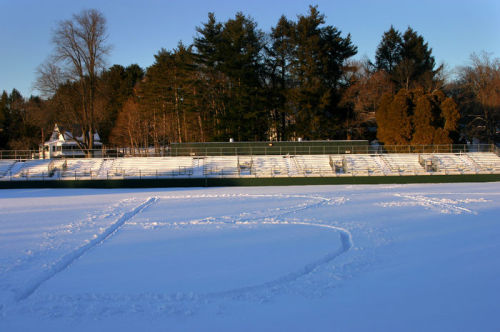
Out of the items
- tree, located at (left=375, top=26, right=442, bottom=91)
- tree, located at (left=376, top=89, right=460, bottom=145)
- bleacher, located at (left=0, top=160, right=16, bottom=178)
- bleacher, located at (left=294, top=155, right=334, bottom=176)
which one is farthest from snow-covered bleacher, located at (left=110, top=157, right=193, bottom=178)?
tree, located at (left=375, top=26, right=442, bottom=91)

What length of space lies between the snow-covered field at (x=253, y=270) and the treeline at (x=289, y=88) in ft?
72.7

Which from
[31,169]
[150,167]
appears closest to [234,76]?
[150,167]

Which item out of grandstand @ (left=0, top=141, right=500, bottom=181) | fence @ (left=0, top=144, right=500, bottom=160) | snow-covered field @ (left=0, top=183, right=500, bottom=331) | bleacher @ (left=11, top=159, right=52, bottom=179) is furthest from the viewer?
fence @ (left=0, top=144, right=500, bottom=160)

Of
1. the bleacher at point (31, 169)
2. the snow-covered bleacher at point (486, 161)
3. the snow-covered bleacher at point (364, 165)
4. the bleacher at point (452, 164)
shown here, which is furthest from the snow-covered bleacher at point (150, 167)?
the snow-covered bleacher at point (486, 161)

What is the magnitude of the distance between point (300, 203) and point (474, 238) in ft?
24.7

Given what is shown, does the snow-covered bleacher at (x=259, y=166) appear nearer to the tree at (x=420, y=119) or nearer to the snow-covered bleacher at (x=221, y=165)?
the snow-covered bleacher at (x=221, y=165)

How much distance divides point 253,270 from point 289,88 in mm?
32912

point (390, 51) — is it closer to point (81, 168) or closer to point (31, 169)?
point (81, 168)

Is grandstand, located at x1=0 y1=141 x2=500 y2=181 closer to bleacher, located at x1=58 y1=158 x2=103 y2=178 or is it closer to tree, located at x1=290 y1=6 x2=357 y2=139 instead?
bleacher, located at x1=58 y1=158 x2=103 y2=178

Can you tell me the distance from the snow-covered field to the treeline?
22.1 metres

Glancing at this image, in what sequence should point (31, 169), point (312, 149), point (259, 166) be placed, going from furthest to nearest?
1. point (312, 149)
2. point (259, 166)
3. point (31, 169)

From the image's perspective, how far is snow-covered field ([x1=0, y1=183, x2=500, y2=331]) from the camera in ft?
16.6

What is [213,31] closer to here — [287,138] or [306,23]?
[306,23]

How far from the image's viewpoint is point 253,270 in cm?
704
